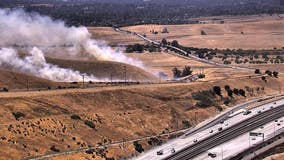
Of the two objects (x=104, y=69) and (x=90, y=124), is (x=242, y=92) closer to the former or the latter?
(x=104, y=69)

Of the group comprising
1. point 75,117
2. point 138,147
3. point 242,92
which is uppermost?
point 75,117

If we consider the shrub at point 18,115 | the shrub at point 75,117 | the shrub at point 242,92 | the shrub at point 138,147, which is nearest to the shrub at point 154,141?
the shrub at point 138,147

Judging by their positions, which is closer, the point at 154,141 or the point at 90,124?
the point at 90,124

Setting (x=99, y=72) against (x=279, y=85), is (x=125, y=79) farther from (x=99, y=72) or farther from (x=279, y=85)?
(x=279, y=85)

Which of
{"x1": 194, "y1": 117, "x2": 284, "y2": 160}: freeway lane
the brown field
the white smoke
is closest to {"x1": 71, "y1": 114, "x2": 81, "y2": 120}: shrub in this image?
the brown field

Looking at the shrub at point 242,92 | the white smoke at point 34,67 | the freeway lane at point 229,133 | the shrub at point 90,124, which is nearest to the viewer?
the freeway lane at point 229,133

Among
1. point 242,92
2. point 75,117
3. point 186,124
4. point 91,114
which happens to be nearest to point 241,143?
point 186,124

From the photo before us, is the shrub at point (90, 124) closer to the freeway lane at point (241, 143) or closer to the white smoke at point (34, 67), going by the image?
the freeway lane at point (241, 143)
